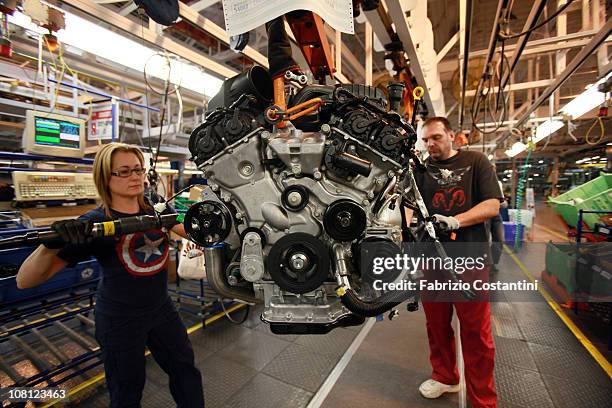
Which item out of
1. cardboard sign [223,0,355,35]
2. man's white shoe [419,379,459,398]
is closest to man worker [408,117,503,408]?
man's white shoe [419,379,459,398]

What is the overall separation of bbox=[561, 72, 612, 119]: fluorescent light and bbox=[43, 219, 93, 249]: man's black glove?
14.8 feet

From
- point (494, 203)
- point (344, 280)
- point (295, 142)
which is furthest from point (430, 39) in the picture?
point (344, 280)

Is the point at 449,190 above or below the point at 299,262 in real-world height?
above

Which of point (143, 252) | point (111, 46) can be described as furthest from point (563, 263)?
point (111, 46)

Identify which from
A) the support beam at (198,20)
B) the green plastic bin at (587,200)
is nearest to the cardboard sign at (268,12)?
the support beam at (198,20)

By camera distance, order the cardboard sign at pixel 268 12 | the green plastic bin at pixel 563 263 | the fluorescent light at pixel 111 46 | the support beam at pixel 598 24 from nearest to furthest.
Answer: the cardboard sign at pixel 268 12 → the fluorescent light at pixel 111 46 → the support beam at pixel 598 24 → the green plastic bin at pixel 563 263

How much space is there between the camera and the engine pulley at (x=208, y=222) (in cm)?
120

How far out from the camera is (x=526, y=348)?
3.05m

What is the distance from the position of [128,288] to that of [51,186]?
2130mm

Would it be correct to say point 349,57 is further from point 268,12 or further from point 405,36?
point 268,12

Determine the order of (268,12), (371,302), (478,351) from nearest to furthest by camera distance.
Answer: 1. (268,12)
2. (371,302)
3. (478,351)

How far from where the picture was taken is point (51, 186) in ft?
9.47

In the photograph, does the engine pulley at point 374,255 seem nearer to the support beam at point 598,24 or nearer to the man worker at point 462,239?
the man worker at point 462,239

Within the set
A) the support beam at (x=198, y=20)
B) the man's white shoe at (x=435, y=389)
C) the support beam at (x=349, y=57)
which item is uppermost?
the support beam at (x=349, y=57)
